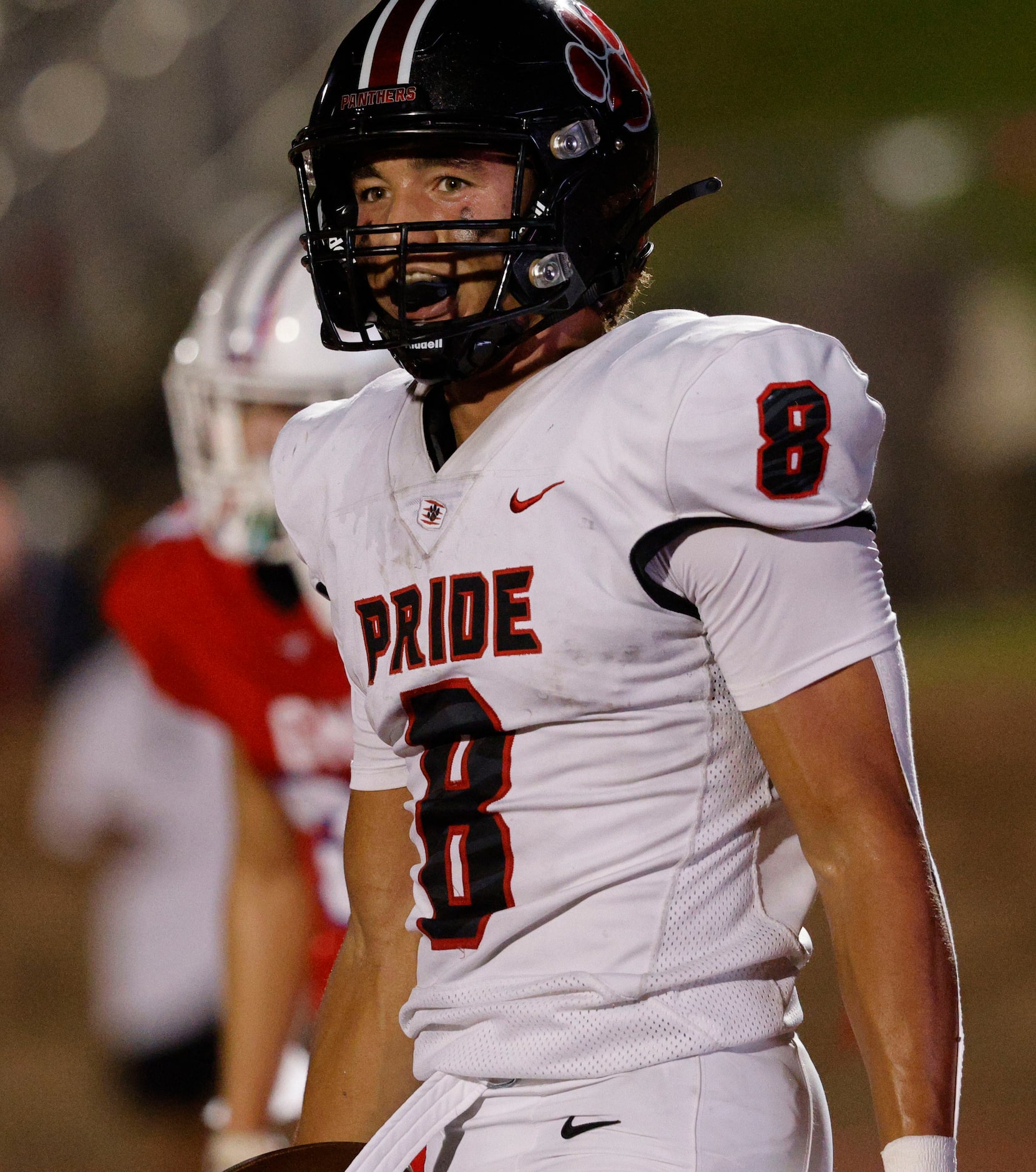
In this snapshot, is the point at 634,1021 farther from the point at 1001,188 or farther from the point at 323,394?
the point at 1001,188

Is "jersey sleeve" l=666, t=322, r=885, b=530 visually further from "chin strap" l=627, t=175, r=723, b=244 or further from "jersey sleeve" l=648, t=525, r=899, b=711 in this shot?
"chin strap" l=627, t=175, r=723, b=244

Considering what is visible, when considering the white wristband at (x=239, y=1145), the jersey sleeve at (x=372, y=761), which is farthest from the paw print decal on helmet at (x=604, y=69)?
the white wristband at (x=239, y=1145)

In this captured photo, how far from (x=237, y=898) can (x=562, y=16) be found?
1833 mm

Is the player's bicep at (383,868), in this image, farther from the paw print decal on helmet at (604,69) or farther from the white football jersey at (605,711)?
the paw print decal on helmet at (604,69)

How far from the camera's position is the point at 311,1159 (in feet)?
5.31

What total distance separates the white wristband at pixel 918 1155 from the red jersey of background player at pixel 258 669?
161cm

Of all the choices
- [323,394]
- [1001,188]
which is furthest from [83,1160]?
[1001,188]

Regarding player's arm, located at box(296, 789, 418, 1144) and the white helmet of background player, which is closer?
player's arm, located at box(296, 789, 418, 1144)

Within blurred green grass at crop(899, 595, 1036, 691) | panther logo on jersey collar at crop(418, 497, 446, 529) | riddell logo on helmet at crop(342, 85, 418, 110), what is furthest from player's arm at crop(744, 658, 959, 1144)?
blurred green grass at crop(899, 595, 1036, 691)

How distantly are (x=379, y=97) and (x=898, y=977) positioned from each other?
0.99m

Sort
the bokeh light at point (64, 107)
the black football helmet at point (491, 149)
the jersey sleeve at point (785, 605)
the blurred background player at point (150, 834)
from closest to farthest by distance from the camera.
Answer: the jersey sleeve at point (785, 605)
the black football helmet at point (491, 149)
the blurred background player at point (150, 834)
the bokeh light at point (64, 107)

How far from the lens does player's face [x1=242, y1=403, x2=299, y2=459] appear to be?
10.8 ft

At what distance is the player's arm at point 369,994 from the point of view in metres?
1.80

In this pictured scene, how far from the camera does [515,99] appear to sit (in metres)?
1.71
